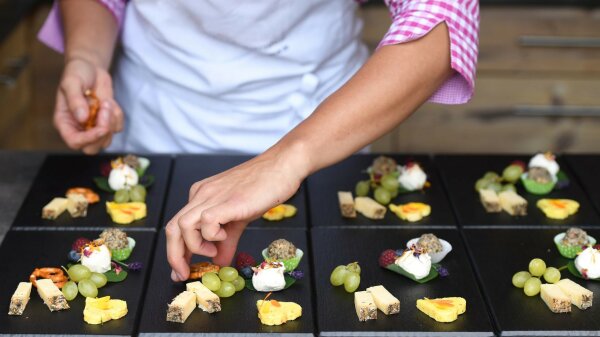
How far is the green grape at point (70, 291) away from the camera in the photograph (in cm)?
130

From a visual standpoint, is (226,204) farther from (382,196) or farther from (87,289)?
(382,196)

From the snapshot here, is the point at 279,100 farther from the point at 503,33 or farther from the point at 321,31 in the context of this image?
the point at 503,33

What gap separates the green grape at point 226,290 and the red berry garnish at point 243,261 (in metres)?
0.06

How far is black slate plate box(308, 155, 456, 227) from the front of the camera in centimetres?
154

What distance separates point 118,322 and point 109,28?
0.81 metres

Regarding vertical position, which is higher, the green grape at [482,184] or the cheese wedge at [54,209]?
the green grape at [482,184]

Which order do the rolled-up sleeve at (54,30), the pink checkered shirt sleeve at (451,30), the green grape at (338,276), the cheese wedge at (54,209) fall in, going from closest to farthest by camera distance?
the green grape at (338,276)
the pink checkered shirt sleeve at (451,30)
the cheese wedge at (54,209)
the rolled-up sleeve at (54,30)

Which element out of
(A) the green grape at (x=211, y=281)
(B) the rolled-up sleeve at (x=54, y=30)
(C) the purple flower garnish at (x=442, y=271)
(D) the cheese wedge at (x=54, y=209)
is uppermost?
(C) the purple flower garnish at (x=442, y=271)

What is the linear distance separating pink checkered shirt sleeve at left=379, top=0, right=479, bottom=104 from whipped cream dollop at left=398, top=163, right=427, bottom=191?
0.16 metres

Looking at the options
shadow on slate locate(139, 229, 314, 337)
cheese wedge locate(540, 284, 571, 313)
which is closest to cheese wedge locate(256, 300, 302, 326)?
shadow on slate locate(139, 229, 314, 337)

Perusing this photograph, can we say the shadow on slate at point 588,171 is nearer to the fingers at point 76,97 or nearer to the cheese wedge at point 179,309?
the cheese wedge at point 179,309

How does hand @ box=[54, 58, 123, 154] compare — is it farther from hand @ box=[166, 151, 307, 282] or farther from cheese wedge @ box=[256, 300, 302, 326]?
cheese wedge @ box=[256, 300, 302, 326]

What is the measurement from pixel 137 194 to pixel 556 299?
669 mm

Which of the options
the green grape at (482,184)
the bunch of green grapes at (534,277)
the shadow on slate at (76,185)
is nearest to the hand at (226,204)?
the shadow on slate at (76,185)
